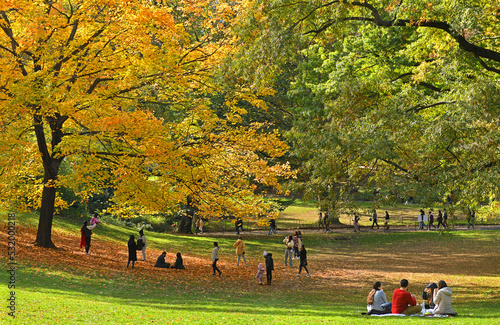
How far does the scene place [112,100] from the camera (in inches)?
725

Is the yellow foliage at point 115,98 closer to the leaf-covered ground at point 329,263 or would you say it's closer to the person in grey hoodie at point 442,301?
the leaf-covered ground at point 329,263

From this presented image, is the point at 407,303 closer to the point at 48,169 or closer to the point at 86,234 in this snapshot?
the point at 86,234

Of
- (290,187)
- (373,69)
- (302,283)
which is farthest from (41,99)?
(373,69)

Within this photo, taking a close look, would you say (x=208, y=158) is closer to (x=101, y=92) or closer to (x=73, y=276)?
(x=101, y=92)

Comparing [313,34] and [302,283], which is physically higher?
[313,34]

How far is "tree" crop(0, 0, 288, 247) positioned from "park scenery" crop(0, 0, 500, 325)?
0.26 ft

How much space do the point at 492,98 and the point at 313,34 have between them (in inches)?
241

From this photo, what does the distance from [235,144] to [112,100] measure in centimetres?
504

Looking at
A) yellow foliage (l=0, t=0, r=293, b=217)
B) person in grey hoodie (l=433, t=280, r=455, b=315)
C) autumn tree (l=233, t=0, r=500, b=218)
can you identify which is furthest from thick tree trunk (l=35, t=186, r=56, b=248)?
person in grey hoodie (l=433, t=280, r=455, b=315)

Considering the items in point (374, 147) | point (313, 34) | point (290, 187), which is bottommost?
point (290, 187)

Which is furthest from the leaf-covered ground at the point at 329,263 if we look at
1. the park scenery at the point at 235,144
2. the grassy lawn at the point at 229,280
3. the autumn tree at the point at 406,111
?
the autumn tree at the point at 406,111

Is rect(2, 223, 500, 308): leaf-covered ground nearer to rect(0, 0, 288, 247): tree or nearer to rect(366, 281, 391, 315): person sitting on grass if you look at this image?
rect(0, 0, 288, 247): tree

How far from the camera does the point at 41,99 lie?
55.4ft

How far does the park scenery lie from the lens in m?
13.8
